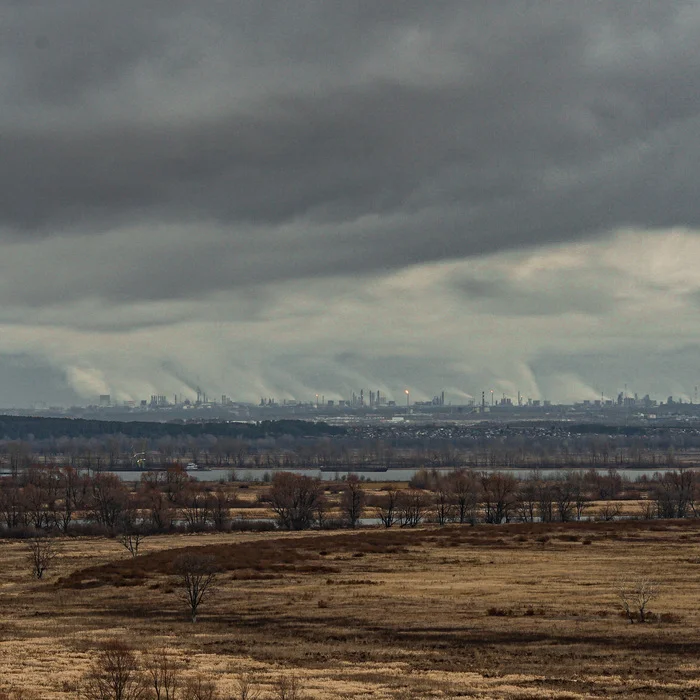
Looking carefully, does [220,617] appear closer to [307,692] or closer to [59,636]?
[59,636]

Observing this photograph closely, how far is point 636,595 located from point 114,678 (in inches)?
1440

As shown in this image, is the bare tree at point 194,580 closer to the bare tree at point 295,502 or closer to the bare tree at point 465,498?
the bare tree at point 295,502

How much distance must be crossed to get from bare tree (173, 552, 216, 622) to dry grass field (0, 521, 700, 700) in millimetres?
840

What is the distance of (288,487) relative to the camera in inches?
6166

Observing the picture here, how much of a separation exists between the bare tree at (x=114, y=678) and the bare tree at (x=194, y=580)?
11238 millimetres

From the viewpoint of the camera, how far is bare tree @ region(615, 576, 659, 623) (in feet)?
182

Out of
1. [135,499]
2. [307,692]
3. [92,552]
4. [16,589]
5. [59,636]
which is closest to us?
[307,692]

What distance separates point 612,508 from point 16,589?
336ft

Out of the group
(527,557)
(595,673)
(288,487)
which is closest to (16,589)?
(527,557)

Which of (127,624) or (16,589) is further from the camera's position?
(16,589)

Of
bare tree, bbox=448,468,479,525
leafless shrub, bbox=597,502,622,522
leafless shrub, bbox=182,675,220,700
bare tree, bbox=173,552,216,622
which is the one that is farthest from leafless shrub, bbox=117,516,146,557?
leafless shrub, bbox=182,675,220,700

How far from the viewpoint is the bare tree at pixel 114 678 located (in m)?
31.5

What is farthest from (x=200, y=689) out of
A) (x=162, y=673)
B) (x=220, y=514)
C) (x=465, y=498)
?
(x=465, y=498)

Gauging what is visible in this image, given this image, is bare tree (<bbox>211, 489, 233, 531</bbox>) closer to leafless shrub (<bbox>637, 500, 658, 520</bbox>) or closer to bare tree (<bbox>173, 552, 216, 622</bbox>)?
leafless shrub (<bbox>637, 500, 658, 520</bbox>)
